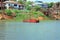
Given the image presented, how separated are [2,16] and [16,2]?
836 mm

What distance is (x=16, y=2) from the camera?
10969 mm

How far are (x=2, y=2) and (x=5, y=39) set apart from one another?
15.5ft

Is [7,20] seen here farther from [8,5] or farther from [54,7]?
[54,7]

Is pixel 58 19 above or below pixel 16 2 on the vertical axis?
below

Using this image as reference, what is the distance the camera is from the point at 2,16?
10750 mm

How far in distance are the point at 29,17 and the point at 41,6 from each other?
0.70 m

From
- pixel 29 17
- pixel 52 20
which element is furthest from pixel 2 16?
pixel 52 20

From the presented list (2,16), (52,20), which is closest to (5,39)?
(2,16)

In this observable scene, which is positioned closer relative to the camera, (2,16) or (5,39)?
(5,39)

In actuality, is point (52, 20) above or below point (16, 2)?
below

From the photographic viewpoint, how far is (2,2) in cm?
1084

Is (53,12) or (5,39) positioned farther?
(53,12)

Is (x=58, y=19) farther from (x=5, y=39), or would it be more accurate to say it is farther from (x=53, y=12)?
(x=5, y=39)

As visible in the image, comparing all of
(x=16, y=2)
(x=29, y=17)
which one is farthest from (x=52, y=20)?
(x=16, y=2)
